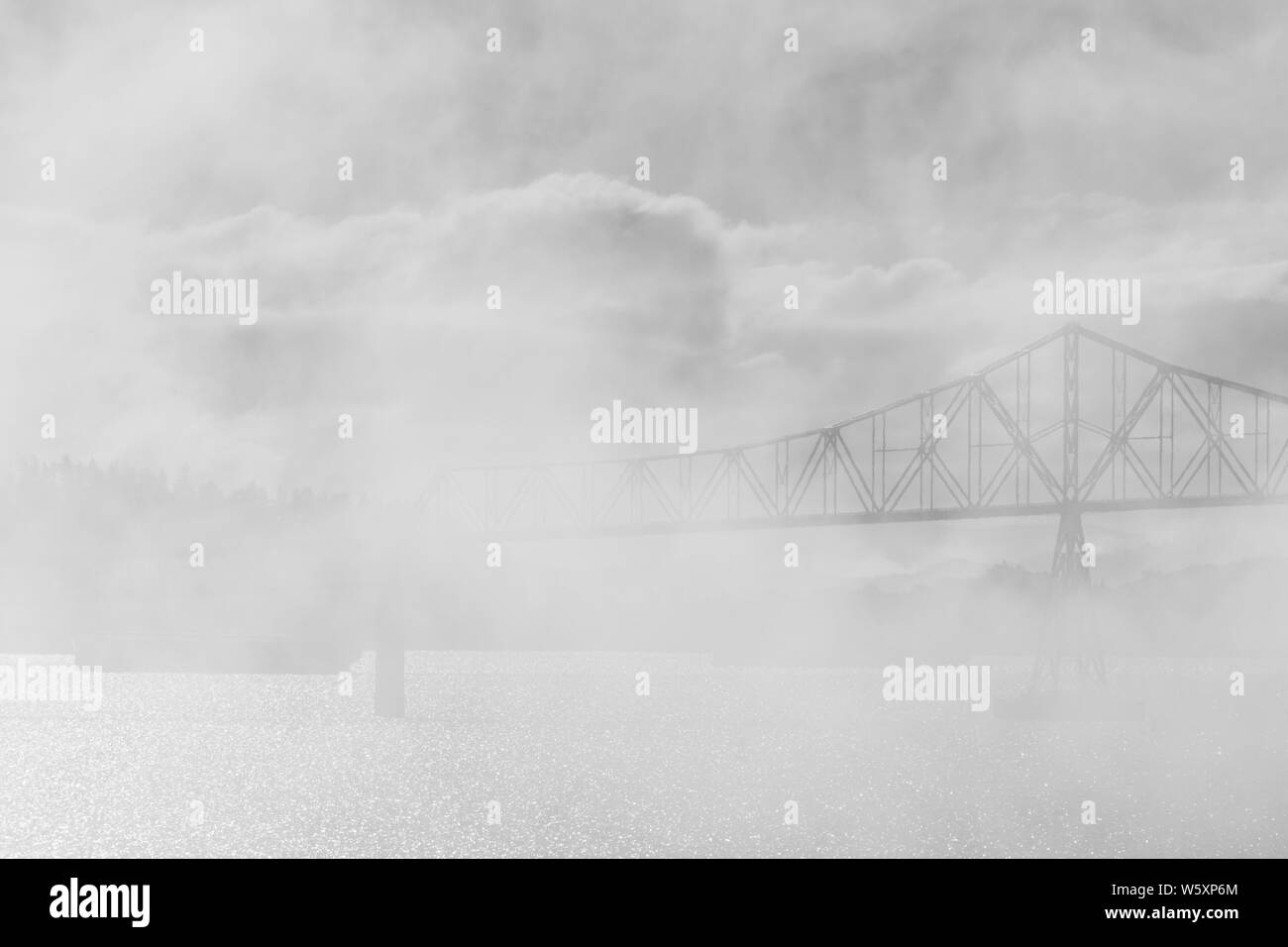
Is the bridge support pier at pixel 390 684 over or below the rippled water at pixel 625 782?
over

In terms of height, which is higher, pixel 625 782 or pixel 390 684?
pixel 390 684

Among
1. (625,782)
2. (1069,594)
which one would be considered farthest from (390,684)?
(1069,594)

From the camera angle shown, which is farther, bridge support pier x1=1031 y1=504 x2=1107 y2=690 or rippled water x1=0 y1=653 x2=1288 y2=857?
bridge support pier x1=1031 y1=504 x2=1107 y2=690

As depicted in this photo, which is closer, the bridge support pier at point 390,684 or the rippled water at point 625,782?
the rippled water at point 625,782

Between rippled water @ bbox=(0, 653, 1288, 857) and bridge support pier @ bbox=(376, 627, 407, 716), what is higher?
bridge support pier @ bbox=(376, 627, 407, 716)

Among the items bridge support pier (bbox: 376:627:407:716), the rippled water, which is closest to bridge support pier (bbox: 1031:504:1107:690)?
the rippled water

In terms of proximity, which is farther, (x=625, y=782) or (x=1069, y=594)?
(x=1069, y=594)

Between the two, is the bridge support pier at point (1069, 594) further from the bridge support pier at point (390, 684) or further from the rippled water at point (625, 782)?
the bridge support pier at point (390, 684)

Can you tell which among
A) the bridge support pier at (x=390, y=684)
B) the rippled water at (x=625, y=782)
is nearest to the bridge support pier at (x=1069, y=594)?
the rippled water at (x=625, y=782)

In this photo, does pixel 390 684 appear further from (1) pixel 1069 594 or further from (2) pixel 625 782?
(1) pixel 1069 594

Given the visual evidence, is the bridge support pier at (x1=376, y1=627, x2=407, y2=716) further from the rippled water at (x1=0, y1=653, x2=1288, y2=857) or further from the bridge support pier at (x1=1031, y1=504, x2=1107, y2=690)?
the bridge support pier at (x1=1031, y1=504, x2=1107, y2=690)

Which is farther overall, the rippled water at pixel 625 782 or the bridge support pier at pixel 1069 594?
the bridge support pier at pixel 1069 594
